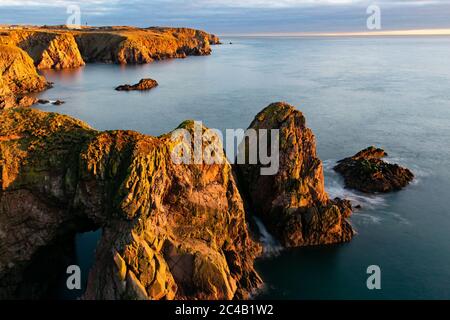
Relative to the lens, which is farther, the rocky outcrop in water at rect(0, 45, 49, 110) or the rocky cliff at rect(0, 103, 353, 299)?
the rocky outcrop in water at rect(0, 45, 49, 110)

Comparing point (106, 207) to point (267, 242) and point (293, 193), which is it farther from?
point (293, 193)

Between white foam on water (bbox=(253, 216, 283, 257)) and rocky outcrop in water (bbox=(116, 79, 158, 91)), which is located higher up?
rocky outcrop in water (bbox=(116, 79, 158, 91))

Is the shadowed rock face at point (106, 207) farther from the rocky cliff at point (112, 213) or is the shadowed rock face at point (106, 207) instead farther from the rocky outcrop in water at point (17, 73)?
the rocky outcrop in water at point (17, 73)

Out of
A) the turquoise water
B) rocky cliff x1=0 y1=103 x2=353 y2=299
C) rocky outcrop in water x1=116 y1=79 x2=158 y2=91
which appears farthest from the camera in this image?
rocky outcrop in water x1=116 y1=79 x2=158 y2=91

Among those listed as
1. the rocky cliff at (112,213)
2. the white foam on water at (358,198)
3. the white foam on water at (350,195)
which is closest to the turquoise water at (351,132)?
the white foam on water at (358,198)

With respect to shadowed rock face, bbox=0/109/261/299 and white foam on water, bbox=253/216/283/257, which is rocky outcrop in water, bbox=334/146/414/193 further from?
shadowed rock face, bbox=0/109/261/299

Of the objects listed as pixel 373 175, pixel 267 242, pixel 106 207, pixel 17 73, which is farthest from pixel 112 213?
pixel 17 73

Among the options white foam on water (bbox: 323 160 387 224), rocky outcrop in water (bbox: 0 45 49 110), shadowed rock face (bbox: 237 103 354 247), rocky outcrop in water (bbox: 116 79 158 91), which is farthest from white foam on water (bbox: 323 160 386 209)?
rocky outcrop in water (bbox: 0 45 49 110)

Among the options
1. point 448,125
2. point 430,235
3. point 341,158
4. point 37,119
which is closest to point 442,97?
point 448,125
